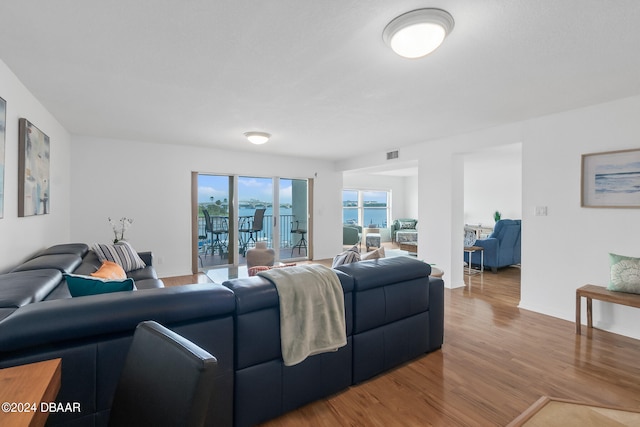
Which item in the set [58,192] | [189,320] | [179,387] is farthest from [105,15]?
[58,192]

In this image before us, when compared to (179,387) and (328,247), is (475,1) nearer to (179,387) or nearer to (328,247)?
(179,387)

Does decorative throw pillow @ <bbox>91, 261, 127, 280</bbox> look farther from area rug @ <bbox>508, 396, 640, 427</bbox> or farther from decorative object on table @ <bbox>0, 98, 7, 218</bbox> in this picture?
area rug @ <bbox>508, 396, 640, 427</bbox>

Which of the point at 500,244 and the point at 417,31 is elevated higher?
the point at 417,31

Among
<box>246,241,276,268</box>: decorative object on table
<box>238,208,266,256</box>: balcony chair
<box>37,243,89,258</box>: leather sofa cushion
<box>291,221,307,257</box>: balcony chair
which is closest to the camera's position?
<box>37,243,89,258</box>: leather sofa cushion

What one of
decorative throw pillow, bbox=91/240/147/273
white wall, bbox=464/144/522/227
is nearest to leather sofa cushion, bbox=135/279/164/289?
decorative throw pillow, bbox=91/240/147/273

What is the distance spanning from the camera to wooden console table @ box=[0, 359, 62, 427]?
0.68 m

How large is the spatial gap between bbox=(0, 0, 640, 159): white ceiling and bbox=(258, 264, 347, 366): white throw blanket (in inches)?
58.9

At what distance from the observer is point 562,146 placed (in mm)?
3324

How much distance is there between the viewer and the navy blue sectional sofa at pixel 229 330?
46.1 inches

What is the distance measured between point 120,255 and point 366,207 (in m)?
7.62

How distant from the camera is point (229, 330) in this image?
1528 mm

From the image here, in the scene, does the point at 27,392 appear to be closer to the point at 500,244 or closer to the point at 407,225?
the point at 500,244

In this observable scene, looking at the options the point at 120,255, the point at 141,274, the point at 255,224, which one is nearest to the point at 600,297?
the point at 141,274

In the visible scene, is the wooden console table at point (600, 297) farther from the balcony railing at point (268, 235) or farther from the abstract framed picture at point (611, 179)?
the balcony railing at point (268, 235)
